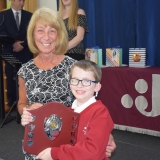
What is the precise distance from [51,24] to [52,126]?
53 cm

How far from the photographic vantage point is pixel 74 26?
3.16 meters

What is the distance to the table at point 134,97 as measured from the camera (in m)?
3.01

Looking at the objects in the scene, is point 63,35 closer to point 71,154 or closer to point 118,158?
point 71,154

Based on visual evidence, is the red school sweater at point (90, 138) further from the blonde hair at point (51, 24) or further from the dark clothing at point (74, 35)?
the dark clothing at point (74, 35)

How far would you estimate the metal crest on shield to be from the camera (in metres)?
1.17

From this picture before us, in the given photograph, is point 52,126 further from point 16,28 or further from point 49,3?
point 49,3

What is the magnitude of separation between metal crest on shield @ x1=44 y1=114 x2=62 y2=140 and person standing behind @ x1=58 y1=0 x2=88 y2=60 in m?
Answer: 1.99

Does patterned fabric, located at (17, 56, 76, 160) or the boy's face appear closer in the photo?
the boy's face

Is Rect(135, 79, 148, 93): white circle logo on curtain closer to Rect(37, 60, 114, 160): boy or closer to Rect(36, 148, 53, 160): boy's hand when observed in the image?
Rect(37, 60, 114, 160): boy

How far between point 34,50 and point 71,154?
0.67 metres

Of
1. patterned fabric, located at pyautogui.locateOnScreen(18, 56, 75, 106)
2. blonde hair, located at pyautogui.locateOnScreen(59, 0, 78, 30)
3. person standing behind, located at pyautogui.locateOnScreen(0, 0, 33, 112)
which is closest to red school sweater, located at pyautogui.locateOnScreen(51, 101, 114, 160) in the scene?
patterned fabric, located at pyautogui.locateOnScreen(18, 56, 75, 106)

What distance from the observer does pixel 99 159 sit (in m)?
1.12

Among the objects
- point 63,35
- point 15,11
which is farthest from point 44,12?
point 15,11

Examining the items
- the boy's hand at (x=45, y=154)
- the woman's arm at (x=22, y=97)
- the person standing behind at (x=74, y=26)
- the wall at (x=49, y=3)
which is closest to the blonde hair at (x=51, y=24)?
the woman's arm at (x=22, y=97)
